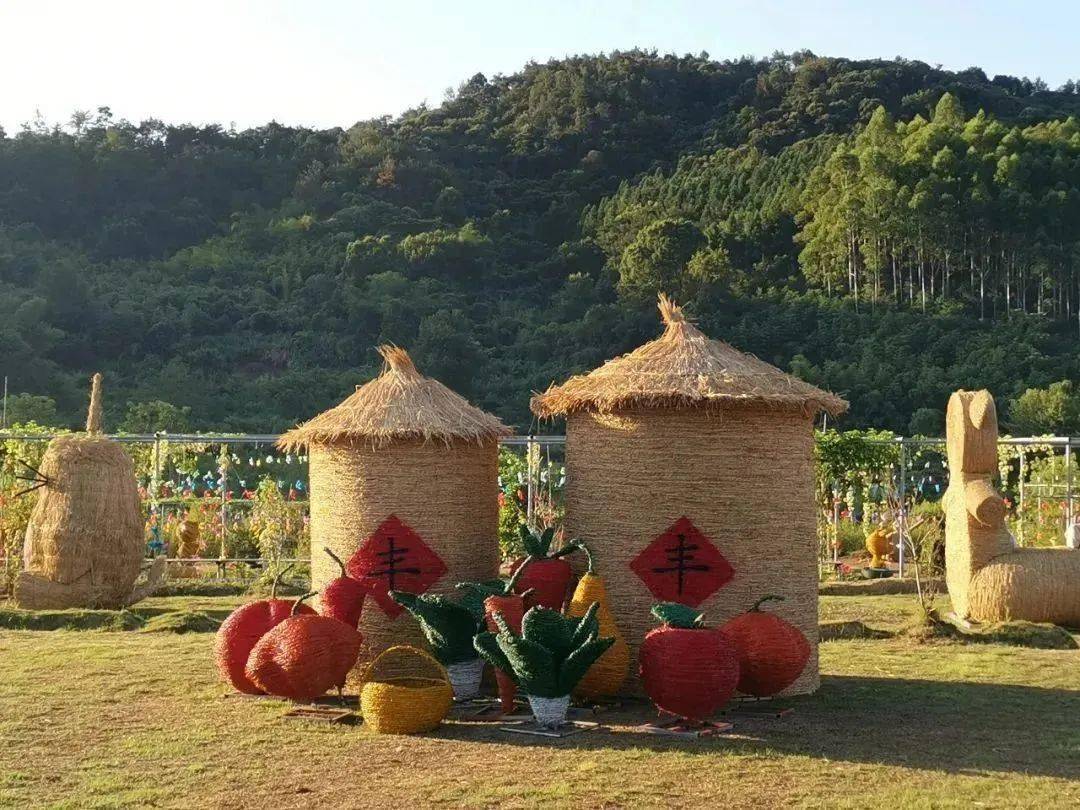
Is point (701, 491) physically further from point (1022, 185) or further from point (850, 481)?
point (1022, 185)

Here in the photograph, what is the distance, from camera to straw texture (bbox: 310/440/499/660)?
26.6 feet

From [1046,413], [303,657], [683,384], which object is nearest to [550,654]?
[303,657]

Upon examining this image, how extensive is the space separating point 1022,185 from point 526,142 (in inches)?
891

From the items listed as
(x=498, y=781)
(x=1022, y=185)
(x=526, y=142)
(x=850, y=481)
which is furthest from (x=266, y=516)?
(x=526, y=142)

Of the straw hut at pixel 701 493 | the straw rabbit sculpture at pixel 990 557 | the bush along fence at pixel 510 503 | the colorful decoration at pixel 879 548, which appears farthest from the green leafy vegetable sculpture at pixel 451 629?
the colorful decoration at pixel 879 548

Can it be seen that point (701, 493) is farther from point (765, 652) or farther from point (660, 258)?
point (660, 258)

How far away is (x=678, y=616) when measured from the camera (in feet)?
23.7

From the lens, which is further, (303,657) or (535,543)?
(535,543)

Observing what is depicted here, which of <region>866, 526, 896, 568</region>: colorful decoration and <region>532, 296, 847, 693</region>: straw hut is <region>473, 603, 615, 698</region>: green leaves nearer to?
<region>532, 296, 847, 693</region>: straw hut

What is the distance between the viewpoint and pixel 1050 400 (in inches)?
1368

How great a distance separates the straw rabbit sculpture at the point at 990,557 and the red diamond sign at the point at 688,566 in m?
3.81

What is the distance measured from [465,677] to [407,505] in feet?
3.47

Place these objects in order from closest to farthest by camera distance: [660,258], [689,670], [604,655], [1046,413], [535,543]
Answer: [689,670] < [604,655] < [535,543] < [1046,413] < [660,258]

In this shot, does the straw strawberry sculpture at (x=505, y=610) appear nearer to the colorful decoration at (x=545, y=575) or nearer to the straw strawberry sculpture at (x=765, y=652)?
the colorful decoration at (x=545, y=575)
